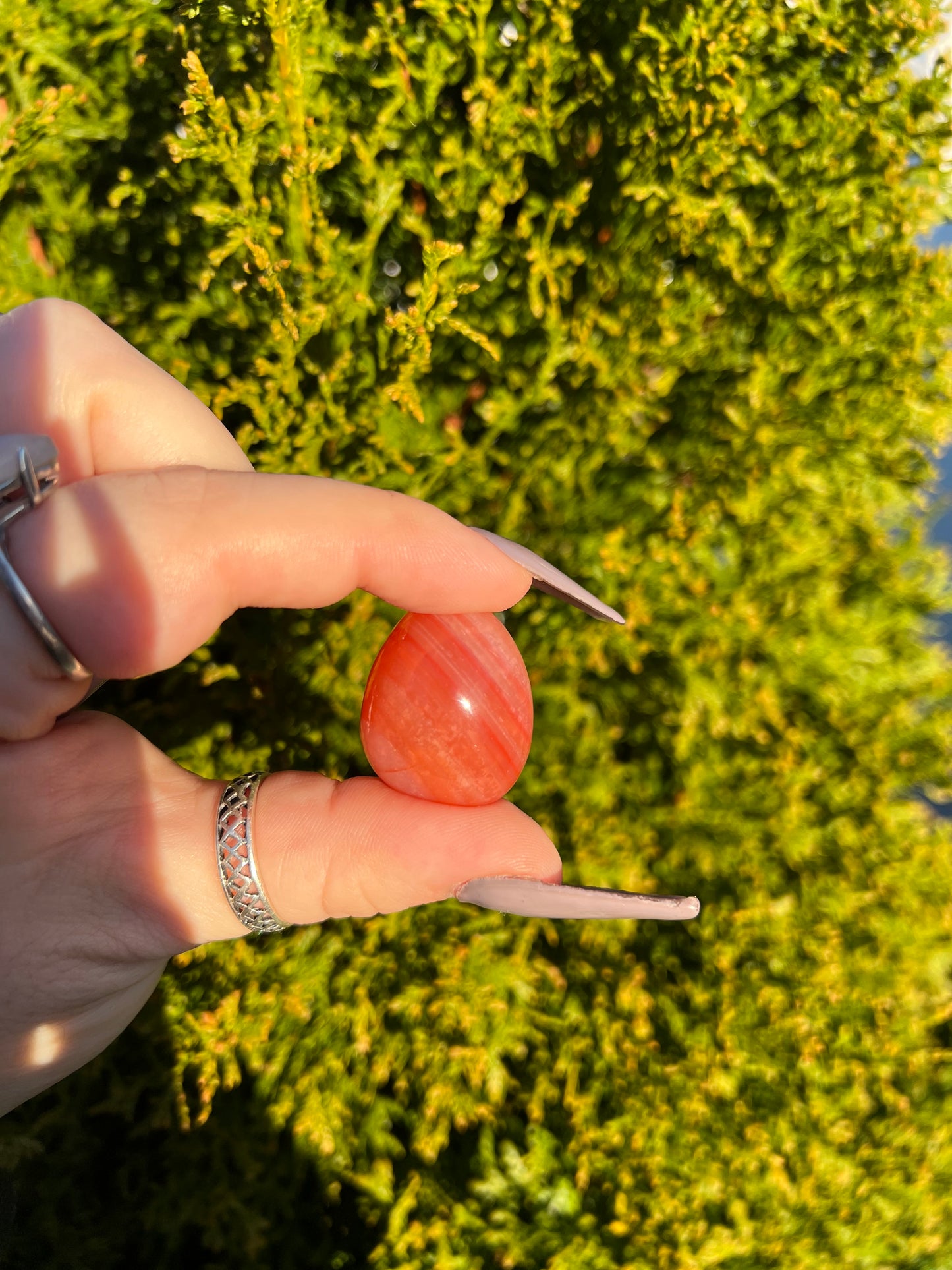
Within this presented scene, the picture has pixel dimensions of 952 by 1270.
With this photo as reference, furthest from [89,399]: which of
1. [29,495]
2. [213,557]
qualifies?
[213,557]

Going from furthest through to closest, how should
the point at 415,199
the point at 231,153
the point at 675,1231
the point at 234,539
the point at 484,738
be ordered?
the point at 415,199, the point at 675,1231, the point at 231,153, the point at 484,738, the point at 234,539

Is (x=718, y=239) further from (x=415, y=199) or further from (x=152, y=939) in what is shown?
(x=152, y=939)

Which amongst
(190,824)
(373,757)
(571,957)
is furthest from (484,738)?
(571,957)

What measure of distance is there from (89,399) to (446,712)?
1.01 m

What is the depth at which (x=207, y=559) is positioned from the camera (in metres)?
1.65

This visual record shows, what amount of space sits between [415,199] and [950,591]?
2.16 meters

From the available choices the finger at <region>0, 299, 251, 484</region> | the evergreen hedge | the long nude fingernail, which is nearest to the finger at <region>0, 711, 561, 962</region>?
the long nude fingernail

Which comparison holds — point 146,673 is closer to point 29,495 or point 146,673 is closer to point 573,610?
point 29,495

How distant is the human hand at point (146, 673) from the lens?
1.58 metres

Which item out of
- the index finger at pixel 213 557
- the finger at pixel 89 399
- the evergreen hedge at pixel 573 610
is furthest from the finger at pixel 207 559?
the evergreen hedge at pixel 573 610

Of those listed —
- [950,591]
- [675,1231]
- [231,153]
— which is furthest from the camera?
[950,591]

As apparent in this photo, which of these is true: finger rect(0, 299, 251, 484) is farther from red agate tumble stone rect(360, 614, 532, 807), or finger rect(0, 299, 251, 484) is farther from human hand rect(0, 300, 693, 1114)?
red agate tumble stone rect(360, 614, 532, 807)

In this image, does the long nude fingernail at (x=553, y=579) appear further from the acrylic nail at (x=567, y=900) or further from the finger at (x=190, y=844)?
the acrylic nail at (x=567, y=900)

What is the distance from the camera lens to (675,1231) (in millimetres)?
2570
